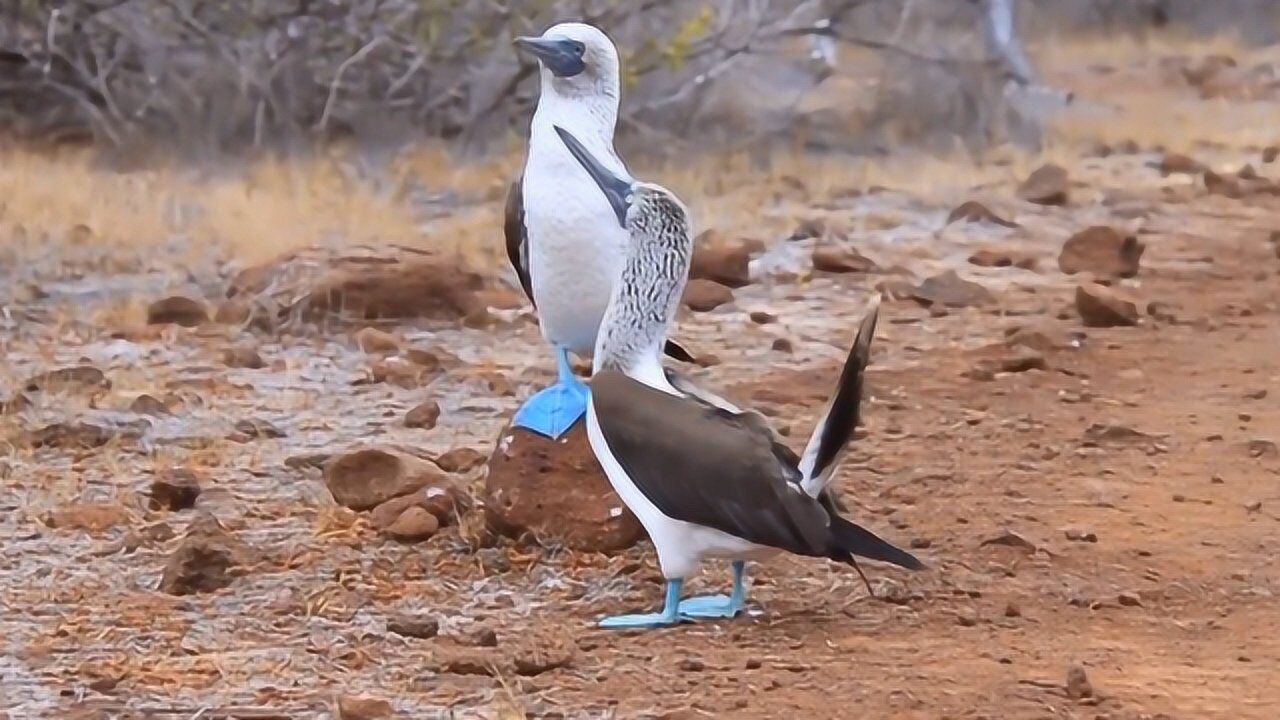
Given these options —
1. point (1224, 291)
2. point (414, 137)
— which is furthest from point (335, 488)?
point (414, 137)

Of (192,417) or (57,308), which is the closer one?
(192,417)

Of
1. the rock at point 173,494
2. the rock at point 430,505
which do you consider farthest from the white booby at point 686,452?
the rock at point 173,494

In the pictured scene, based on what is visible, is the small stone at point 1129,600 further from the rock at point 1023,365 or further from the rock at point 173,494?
the rock at point 1023,365

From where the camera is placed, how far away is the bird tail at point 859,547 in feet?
14.9

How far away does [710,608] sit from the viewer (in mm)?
4984

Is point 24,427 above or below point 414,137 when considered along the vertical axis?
above

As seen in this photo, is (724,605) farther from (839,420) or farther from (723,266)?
(723,266)

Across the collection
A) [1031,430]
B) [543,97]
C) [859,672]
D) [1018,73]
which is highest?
[543,97]

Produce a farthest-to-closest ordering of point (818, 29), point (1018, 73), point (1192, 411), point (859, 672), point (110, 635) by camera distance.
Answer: point (1018, 73) < point (818, 29) < point (1192, 411) < point (110, 635) < point (859, 672)

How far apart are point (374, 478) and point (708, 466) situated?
1551mm

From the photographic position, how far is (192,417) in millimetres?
7102

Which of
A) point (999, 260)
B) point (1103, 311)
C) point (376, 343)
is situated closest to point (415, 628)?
point (376, 343)

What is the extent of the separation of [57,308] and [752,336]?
2745mm

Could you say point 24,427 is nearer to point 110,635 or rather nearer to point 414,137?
point 110,635
